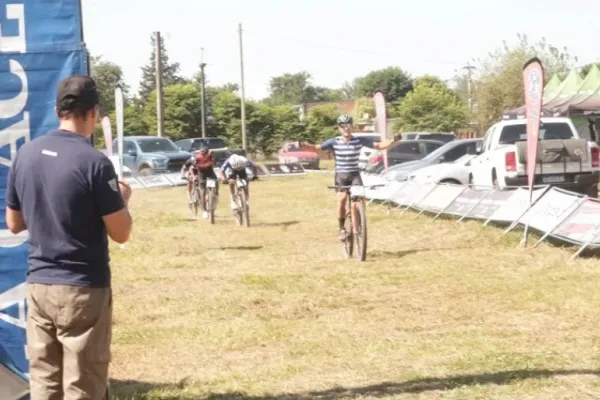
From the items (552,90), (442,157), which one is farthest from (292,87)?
(442,157)

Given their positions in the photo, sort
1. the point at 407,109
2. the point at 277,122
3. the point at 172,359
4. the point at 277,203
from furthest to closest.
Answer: the point at 407,109, the point at 277,122, the point at 277,203, the point at 172,359

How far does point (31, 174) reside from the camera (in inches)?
176

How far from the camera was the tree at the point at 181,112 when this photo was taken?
6875 cm

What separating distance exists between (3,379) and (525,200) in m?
10.4

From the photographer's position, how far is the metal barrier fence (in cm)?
1244

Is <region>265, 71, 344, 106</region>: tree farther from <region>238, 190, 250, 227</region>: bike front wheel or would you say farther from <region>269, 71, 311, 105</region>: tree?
<region>238, 190, 250, 227</region>: bike front wheel

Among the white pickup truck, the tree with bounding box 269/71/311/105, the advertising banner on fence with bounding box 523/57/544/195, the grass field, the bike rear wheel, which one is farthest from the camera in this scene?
the tree with bounding box 269/71/311/105

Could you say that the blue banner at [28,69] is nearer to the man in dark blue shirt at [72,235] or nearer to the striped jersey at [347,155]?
the man in dark blue shirt at [72,235]

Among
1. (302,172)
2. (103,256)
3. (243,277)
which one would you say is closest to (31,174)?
(103,256)

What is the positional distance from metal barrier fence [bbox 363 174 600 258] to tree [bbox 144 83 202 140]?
4863 cm

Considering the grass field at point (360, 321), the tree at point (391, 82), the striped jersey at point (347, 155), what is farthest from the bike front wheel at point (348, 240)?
the tree at point (391, 82)

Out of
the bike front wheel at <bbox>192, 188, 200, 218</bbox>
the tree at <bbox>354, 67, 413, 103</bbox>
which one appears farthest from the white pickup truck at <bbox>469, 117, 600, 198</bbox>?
the tree at <bbox>354, 67, 413, 103</bbox>

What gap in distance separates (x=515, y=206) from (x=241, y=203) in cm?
643

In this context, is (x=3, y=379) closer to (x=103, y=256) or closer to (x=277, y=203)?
(x=103, y=256)
